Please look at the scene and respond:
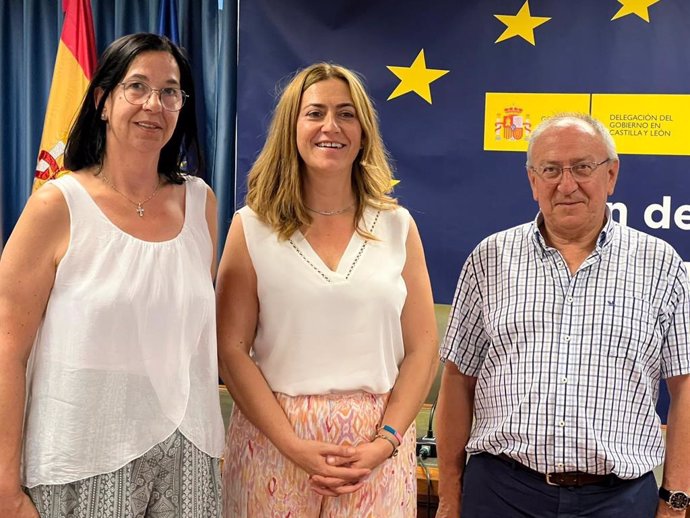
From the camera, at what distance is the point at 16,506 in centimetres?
151

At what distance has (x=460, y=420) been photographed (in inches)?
80.3

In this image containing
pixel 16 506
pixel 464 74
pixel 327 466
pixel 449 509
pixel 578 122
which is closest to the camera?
pixel 16 506

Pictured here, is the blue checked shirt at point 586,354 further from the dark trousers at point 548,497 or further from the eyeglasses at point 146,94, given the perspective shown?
the eyeglasses at point 146,94

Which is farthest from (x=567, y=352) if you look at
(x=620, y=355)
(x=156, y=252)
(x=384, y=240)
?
(x=156, y=252)

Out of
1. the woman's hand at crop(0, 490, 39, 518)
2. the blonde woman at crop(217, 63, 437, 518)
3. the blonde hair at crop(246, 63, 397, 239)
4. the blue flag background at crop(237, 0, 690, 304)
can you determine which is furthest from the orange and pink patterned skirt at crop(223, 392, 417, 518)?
the blue flag background at crop(237, 0, 690, 304)

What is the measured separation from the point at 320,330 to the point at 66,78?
256 cm

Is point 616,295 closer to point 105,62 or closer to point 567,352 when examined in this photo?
point 567,352

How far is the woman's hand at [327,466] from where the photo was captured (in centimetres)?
178

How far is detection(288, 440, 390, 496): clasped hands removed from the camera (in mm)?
1785

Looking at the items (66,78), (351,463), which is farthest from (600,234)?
(66,78)

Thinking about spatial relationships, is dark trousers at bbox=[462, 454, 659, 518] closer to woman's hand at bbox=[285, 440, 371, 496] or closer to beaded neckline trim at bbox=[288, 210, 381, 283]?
woman's hand at bbox=[285, 440, 371, 496]

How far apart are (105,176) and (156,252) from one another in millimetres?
198

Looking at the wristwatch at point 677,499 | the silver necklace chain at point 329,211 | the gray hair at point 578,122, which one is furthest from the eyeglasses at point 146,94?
the wristwatch at point 677,499

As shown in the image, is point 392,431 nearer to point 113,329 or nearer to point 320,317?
point 320,317
